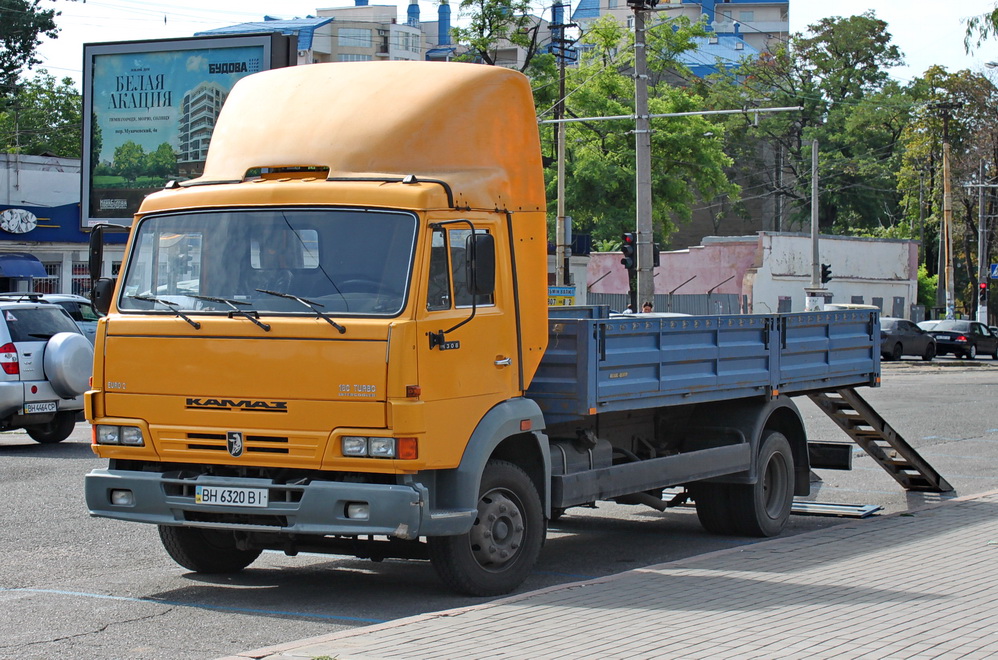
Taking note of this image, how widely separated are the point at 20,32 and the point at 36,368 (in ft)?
156

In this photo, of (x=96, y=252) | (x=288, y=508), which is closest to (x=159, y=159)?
(x=96, y=252)

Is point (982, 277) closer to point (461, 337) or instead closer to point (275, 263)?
point (461, 337)

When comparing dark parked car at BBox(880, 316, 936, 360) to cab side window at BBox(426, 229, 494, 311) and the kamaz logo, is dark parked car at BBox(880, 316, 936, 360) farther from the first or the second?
the kamaz logo

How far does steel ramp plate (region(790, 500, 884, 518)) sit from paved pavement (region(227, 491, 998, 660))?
2204mm

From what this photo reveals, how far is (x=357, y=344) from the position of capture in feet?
24.2

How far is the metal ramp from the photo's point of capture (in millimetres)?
12727

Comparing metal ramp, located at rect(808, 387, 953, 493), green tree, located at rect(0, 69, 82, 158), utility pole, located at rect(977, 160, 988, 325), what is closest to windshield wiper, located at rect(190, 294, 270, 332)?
metal ramp, located at rect(808, 387, 953, 493)

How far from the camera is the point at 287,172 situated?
27.1 ft

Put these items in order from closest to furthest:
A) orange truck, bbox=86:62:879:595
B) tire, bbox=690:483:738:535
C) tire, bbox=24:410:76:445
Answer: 1. orange truck, bbox=86:62:879:595
2. tire, bbox=690:483:738:535
3. tire, bbox=24:410:76:445

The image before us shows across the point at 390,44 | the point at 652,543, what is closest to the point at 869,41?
the point at 390,44

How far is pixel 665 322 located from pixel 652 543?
206cm

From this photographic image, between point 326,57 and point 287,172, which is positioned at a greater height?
point 326,57

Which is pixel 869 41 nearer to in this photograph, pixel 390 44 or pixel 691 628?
pixel 390 44

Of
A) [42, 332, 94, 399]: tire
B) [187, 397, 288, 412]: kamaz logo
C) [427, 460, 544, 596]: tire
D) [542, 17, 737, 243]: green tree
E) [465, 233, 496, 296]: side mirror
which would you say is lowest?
[427, 460, 544, 596]: tire
